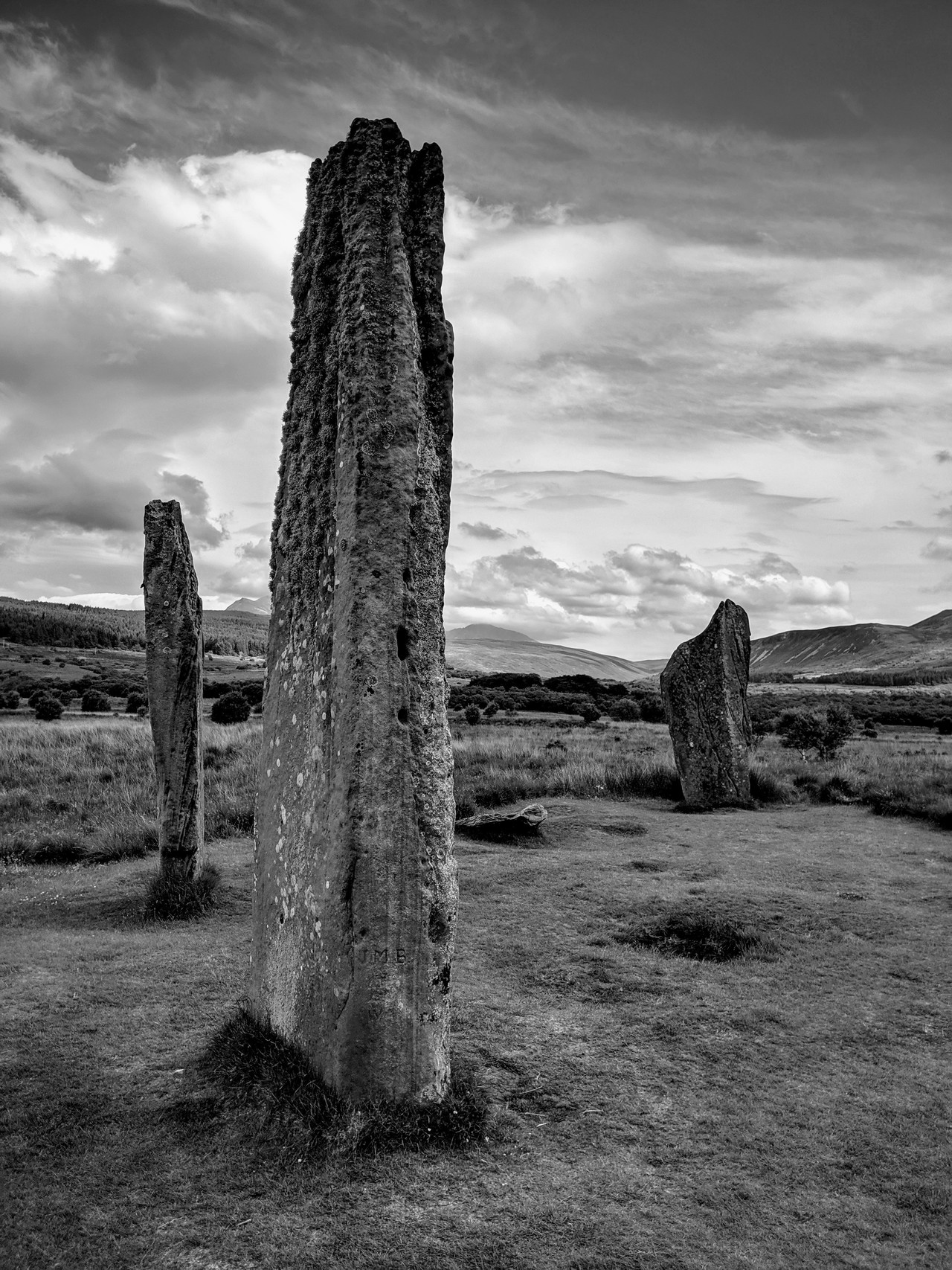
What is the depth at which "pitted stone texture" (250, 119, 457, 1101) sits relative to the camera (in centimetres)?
433

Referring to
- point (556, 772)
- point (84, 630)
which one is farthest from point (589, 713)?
point (84, 630)

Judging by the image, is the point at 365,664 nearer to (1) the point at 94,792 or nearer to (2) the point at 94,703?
(1) the point at 94,792

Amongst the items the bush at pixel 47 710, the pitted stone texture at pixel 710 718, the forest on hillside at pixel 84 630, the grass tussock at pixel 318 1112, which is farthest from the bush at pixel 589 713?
the forest on hillside at pixel 84 630

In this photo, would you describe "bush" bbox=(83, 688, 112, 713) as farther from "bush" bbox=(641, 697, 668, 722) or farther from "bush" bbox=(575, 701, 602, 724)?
"bush" bbox=(641, 697, 668, 722)

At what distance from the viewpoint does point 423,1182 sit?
3777 mm

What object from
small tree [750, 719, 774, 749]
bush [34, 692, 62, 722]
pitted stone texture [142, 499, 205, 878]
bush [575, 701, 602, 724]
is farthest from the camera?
bush [575, 701, 602, 724]

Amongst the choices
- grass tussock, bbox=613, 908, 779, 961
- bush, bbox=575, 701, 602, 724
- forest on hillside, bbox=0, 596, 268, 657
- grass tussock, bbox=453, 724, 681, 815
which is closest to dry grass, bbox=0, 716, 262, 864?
grass tussock, bbox=453, 724, 681, 815

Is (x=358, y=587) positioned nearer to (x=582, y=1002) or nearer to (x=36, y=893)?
(x=582, y=1002)

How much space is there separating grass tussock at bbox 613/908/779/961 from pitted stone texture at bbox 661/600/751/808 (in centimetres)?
762

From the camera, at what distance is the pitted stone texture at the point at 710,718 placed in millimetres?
15195

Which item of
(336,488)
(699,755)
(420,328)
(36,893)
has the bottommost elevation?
(36,893)

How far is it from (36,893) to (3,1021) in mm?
4777

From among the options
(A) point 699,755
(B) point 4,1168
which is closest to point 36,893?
(B) point 4,1168

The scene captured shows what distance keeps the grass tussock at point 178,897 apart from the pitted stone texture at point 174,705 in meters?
0.13
